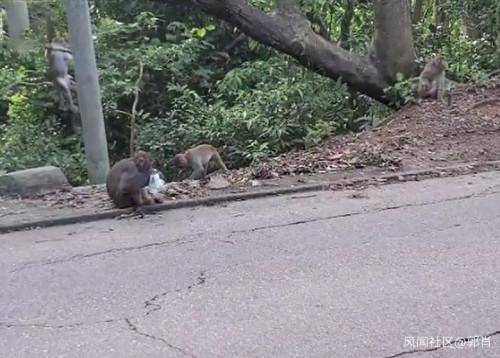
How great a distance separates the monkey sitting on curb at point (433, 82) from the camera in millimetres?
11203

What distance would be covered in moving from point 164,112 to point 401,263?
394 inches

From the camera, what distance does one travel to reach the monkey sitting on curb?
11203 millimetres

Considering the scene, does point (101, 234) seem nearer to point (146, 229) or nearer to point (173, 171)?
point (146, 229)

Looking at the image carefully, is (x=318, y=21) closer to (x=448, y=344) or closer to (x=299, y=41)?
(x=299, y=41)

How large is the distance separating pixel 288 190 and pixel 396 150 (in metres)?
2.14

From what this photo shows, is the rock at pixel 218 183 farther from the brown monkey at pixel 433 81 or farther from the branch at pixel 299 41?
the brown monkey at pixel 433 81

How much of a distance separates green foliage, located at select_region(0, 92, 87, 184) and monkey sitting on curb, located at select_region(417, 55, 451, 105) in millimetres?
6052

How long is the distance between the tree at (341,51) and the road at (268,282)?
5.06m

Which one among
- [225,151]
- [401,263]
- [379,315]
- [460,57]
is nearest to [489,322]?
[379,315]

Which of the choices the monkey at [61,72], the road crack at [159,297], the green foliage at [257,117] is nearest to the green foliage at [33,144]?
the monkey at [61,72]

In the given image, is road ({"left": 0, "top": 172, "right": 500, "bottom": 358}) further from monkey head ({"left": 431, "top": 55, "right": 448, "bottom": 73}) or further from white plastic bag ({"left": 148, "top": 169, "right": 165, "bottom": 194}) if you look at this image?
monkey head ({"left": 431, "top": 55, "right": 448, "bottom": 73})

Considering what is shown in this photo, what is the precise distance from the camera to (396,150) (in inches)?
363

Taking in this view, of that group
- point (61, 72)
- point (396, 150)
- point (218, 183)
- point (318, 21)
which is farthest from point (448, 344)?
point (318, 21)

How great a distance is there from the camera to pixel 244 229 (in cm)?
642
